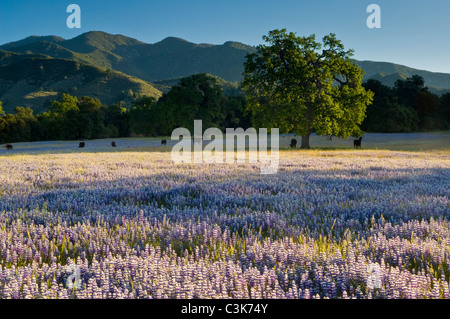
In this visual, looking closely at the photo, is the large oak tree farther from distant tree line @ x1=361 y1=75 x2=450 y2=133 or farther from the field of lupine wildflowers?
distant tree line @ x1=361 y1=75 x2=450 y2=133

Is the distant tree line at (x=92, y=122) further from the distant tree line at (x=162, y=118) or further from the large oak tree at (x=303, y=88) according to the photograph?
the large oak tree at (x=303, y=88)

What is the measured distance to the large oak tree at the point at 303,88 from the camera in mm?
30734

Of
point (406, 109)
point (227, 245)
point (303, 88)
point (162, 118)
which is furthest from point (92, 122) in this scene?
point (227, 245)

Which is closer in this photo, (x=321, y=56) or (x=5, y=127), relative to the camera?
(x=321, y=56)

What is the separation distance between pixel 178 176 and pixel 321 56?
1121 inches

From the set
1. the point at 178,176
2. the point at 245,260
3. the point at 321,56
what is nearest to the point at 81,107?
the point at 321,56

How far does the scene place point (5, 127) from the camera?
8312 centimetres

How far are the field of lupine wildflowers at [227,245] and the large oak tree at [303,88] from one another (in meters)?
25.0

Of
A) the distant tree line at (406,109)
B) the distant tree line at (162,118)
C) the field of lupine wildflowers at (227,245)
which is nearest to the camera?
the field of lupine wildflowers at (227,245)

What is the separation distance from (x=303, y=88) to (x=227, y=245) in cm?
3025

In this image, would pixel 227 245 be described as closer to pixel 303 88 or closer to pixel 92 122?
pixel 303 88

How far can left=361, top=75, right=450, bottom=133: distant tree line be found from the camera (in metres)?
74.3

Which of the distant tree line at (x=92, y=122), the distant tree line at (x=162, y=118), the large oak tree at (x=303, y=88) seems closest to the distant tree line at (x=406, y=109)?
the distant tree line at (x=162, y=118)
